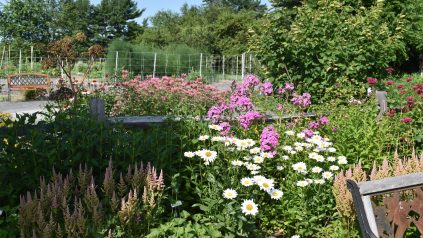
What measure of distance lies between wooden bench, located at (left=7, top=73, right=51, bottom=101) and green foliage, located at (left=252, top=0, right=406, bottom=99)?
1086 centimetres

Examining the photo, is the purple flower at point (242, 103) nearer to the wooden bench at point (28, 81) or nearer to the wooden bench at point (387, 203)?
the wooden bench at point (387, 203)

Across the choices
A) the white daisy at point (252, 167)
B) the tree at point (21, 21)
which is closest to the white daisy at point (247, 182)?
the white daisy at point (252, 167)

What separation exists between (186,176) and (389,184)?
4.91 ft

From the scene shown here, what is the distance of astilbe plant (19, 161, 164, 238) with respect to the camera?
86.6 inches

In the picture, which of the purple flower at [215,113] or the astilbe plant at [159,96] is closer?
the purple flower at [215,113]

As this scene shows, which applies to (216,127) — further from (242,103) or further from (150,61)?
(150,61)

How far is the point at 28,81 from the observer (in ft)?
50.5

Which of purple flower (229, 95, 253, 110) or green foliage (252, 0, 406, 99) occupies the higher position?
green foliage (252, 0, 406, 99)

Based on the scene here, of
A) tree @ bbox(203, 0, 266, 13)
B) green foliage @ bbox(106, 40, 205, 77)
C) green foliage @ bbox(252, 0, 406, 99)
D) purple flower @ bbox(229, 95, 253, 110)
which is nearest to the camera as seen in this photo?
purple flower @ bbox(229, 95, 253, 110)

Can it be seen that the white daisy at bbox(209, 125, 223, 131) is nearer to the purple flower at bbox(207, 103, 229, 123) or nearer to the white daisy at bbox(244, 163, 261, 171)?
the purple flower at bbox(207, 103, 229, 123)

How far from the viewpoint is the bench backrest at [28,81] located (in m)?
14.9

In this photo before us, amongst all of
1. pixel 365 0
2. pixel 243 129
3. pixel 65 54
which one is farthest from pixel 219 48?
pixel 243 129

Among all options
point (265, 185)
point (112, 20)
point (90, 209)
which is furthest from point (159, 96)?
point (112, 20)

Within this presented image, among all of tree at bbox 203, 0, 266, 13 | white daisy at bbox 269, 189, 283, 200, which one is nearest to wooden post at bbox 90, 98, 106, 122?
white daisy at bbox 269, 189, 283, 200
